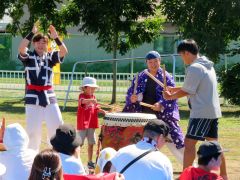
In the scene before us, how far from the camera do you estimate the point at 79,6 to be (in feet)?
72.0

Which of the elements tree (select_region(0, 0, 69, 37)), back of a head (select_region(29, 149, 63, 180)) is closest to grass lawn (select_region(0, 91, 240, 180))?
tree (select_region(0, 0, 69, 37))

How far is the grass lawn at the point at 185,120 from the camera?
10.4 meters

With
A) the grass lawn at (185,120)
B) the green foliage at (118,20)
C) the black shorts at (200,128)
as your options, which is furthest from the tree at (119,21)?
the black shorts at (200,128)

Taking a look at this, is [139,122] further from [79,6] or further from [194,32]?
[79,6]

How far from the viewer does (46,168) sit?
4449 millimetres

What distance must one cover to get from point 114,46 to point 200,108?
48.1 ft

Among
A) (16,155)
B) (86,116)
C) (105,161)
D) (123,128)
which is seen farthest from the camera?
(86,116)

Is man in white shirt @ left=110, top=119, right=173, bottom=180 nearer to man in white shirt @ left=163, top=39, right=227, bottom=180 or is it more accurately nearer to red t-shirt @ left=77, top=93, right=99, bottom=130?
man in white shirt @ left=163, top=39, right=227, bottom=180

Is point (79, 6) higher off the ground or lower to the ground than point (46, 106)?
higher

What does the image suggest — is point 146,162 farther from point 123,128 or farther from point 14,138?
point 123,128

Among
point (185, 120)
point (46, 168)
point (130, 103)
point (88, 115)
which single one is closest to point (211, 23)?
point (185, 120)

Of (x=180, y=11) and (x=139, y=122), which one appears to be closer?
(x=139, y=122)

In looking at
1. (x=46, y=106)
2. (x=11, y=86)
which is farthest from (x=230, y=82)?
(x=46, y=106)

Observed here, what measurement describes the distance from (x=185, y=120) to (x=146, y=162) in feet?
38.2
